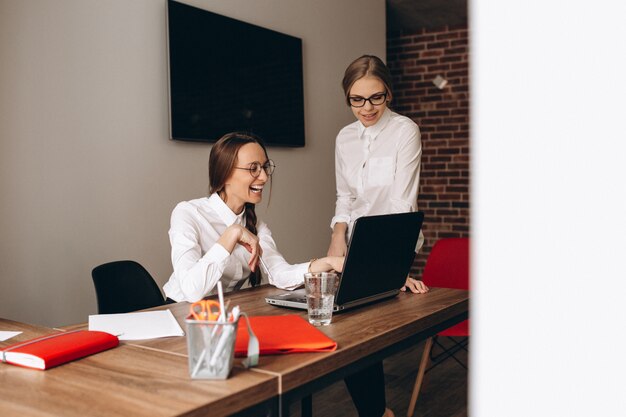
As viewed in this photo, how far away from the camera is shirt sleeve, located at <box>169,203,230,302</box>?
1.84 metres

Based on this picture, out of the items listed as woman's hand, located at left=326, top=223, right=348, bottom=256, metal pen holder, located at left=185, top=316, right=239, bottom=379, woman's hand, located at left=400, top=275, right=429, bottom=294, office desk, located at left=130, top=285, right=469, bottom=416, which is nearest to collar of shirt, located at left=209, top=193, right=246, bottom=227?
office desk, located at left=130, top=285, right=469, bottom=416

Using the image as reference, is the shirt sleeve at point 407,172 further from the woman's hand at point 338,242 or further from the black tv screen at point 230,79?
the black tv screen at point 230,79

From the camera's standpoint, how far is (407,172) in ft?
8.60

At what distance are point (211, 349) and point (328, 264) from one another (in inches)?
37.5

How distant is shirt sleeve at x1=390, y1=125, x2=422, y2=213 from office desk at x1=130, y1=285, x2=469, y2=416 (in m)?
0.59

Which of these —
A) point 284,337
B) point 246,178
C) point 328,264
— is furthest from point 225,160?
point 284,337

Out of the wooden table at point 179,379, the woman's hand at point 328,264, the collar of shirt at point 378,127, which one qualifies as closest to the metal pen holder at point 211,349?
the wooden table at point 179,379

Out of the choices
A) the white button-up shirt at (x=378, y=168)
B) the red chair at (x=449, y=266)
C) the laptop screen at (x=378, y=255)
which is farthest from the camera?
the red chair at (x=449, y=266)

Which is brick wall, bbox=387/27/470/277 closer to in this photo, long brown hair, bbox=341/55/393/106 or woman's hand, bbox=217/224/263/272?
long brown hair, bbox=341/55/393/106

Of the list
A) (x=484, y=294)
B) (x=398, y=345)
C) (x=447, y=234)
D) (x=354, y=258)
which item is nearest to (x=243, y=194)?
(x=354, y=258)

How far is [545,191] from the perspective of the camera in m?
0.32

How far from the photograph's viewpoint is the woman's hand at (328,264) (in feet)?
6.32

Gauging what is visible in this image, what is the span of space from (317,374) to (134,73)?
7.16 feet

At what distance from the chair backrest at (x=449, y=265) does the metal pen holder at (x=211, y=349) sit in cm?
217
